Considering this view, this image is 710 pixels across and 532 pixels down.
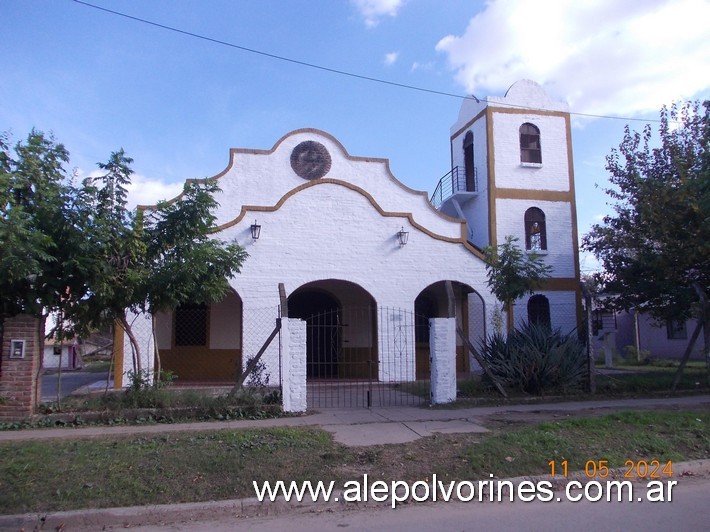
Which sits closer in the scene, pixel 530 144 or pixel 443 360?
pixel 443 360

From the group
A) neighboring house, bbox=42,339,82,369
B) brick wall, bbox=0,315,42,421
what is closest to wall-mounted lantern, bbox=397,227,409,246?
brick wall, bbox=0,315,42,421

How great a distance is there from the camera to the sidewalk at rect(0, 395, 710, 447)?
855 cm

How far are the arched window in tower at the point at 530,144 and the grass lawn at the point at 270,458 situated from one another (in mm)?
12309

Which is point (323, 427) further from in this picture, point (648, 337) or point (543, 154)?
point (648, 337)

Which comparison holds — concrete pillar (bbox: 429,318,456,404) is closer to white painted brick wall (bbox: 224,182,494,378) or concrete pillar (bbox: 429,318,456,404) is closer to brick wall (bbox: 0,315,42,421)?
white painted brick wall (bbox: 224,182,494,378)

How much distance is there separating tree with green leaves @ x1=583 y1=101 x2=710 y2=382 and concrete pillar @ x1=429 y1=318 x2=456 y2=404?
17.9ft

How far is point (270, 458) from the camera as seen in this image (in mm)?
7137

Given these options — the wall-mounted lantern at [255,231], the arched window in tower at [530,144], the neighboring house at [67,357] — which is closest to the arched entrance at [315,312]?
the wall-mounted lantern at [255,231]

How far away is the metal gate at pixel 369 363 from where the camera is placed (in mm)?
12344

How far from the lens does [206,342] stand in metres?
16.7

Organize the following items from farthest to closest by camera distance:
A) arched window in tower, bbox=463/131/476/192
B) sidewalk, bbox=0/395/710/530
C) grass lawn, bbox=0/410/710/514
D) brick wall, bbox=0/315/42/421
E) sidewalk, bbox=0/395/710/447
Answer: arched window in tower, bbox=463/131/476/192 → brick wall, bbox=0/315/42/421 → sidewalk, bbox=0/395/710/447 → grass lawn, bbox=0/410/710/514 → sidewalk, bbox=0/395/710/530

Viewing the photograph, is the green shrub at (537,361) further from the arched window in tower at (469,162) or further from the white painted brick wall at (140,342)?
the arched window in tower at (469,162)

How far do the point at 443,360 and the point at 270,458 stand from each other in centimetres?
499

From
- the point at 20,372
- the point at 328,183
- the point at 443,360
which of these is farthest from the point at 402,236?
the point at 20,372
